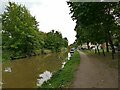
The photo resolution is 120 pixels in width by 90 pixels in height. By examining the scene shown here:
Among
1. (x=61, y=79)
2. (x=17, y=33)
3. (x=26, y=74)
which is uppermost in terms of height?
(x=17, y=33)

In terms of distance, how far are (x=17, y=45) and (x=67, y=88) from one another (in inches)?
2071

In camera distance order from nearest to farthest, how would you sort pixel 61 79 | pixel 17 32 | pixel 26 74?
pixel 61 79, pixel 26 74, pixel 17 32

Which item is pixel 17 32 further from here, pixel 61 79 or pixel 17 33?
pixel 61 79

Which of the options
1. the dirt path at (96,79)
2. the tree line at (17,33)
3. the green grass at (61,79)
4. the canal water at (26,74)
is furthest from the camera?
the tree line at (17,33)

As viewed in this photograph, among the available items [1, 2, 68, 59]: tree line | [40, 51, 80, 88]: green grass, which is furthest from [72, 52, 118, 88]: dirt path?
[1, 2, 68, 59]: tree line

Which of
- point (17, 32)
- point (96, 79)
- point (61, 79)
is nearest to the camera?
point (96, 79)

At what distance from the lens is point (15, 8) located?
A: 2788 inches

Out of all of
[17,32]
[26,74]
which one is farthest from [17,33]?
[26,74]

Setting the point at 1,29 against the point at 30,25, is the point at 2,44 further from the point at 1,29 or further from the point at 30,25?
the point at 30,25

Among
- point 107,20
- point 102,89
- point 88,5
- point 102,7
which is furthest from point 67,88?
point 107,20

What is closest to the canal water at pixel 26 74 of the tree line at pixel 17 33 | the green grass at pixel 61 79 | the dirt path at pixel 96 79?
the green grass at pixel 61 79

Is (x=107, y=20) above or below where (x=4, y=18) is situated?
below

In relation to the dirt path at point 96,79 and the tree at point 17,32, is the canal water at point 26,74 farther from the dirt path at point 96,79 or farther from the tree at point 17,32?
the tree at point 17,32

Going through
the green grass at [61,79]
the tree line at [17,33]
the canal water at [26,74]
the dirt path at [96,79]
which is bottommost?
the canal water at [26,74]
